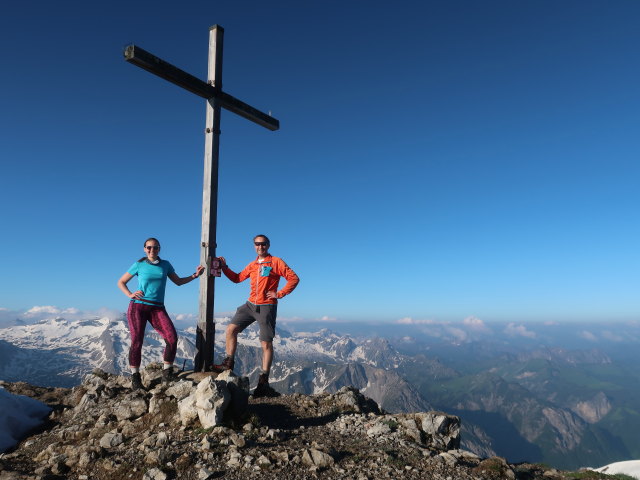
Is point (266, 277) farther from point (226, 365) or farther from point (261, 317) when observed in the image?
point (226, 365)

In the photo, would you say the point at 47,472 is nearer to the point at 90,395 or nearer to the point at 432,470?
the point at 90,395

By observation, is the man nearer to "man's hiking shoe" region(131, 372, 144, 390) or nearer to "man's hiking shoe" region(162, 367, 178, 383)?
"man's hiking shoe" region(162, 367, 178, 383)

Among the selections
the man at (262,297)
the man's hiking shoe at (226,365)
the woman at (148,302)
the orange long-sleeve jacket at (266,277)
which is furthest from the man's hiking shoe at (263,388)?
the woman at (148,302)

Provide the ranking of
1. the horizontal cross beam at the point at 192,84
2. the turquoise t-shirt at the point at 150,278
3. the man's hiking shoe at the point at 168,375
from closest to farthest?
the horizontal cross beam at the point at 192,84 → the man's hiking shoe at the point at 168,375 → the turquoise t-shirt at the point at 150,278

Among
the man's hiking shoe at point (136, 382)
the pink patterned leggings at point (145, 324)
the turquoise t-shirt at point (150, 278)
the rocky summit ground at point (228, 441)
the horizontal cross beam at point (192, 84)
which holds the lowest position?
the rocky summit ground at point (228, 441)

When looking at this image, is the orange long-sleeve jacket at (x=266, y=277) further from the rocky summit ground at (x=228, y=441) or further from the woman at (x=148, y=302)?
the rocky summit ground at (x=228, y=441)

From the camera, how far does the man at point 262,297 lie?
36.7 feet

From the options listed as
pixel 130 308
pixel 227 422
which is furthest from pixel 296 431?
pixel 130 308

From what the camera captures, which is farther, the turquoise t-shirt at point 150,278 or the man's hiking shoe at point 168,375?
the turquoise t-shirt at point 150,278

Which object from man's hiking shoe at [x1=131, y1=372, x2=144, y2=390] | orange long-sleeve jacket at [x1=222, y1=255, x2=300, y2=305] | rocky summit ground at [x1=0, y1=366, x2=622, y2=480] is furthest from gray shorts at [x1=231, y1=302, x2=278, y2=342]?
man's hiking shoe at [x1=131, y1=372, x2=144, y2=390]

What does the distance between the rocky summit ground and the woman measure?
28.2 inches

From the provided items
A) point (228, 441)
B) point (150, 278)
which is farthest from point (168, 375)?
point (228, 441)

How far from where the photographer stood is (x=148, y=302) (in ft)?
34.8

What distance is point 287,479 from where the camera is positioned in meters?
→ 6.27
